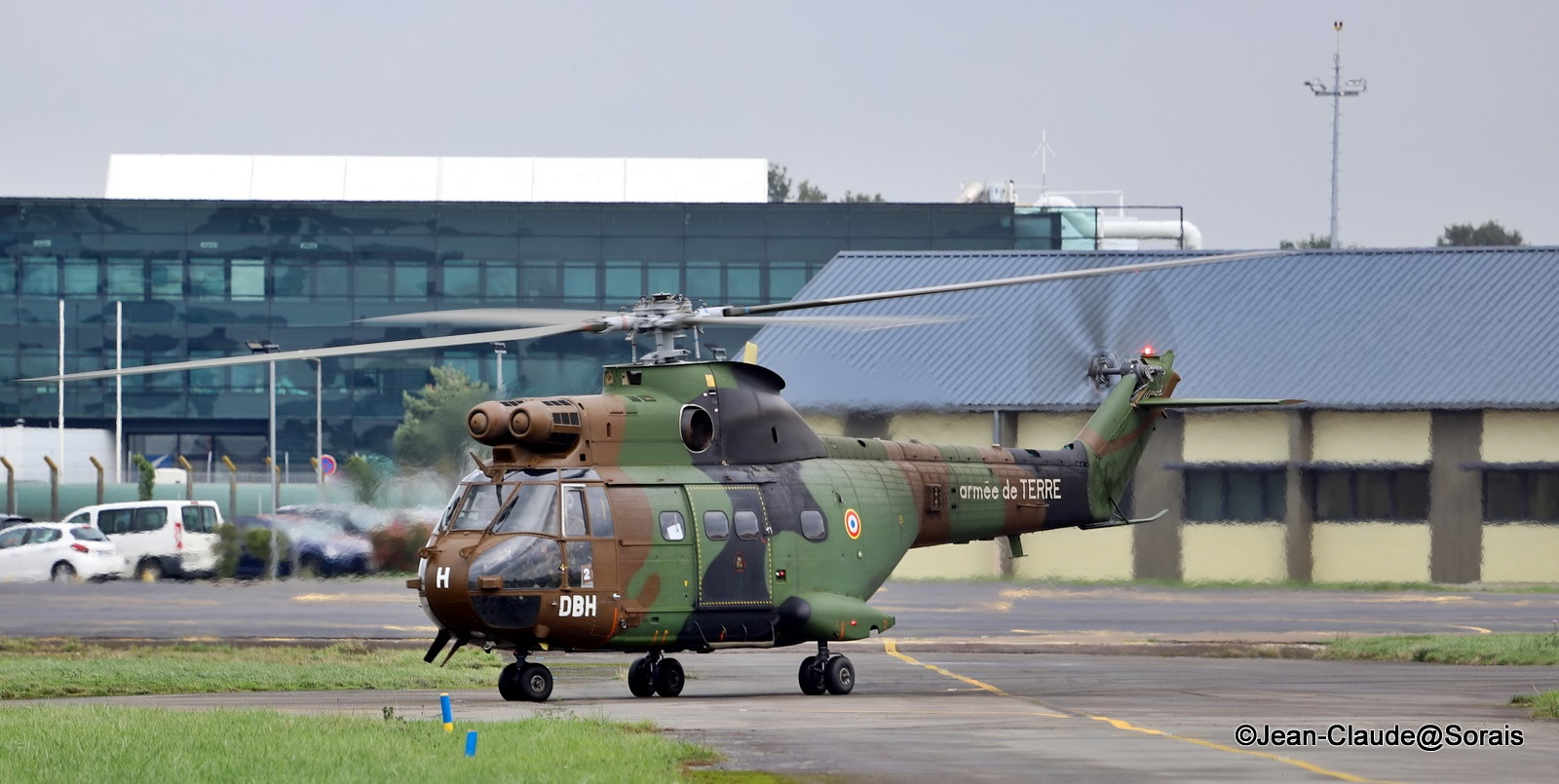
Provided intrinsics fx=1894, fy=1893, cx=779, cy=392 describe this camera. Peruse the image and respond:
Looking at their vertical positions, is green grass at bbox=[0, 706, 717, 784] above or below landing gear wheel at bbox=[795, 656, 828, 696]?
above

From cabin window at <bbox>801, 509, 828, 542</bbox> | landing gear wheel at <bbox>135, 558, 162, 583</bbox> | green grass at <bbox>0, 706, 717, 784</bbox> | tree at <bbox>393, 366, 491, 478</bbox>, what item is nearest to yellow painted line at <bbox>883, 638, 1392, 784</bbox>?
cabin window at <bbox>801, 509, 828, 542</bbox>

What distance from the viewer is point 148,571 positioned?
42.6 meters

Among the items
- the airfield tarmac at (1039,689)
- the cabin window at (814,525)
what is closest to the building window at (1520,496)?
the airfield tarmac at (1039,689)

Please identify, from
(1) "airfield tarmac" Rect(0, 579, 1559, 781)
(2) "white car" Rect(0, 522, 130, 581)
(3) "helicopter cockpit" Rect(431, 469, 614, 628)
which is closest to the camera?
(1) "airfield tarmac" Rect(0, 579, 1559, 781)

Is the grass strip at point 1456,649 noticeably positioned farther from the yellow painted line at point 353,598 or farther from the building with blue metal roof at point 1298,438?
the yellow painted line at point 353,598

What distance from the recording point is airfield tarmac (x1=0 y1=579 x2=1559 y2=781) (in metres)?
15.4

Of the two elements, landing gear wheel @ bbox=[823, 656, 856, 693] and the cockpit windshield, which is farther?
landing gear wheel @ bbox=[823, 656, 856, 693]

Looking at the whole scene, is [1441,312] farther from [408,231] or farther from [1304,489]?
[408,231]

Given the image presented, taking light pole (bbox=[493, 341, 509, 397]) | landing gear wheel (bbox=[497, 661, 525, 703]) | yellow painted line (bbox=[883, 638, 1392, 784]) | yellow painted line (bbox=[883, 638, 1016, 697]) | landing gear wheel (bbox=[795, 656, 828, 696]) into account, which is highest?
light pole (bbox=[493, 341, 509, 397])

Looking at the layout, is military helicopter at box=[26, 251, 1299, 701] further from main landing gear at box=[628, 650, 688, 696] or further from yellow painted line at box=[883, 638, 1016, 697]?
yellow painted line at box=[883, 638, 1016, 697]

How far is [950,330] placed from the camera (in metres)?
48.4

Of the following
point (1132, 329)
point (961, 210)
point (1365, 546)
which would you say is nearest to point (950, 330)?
point (1132, 329)

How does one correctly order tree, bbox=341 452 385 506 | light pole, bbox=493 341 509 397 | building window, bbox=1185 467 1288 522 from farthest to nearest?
light pole, bbox=493 341 509 397
building window, bbox=1185 467 1288 522
tree, bbox=341 452 385 506

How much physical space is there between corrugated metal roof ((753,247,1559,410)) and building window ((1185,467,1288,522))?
208 cm
